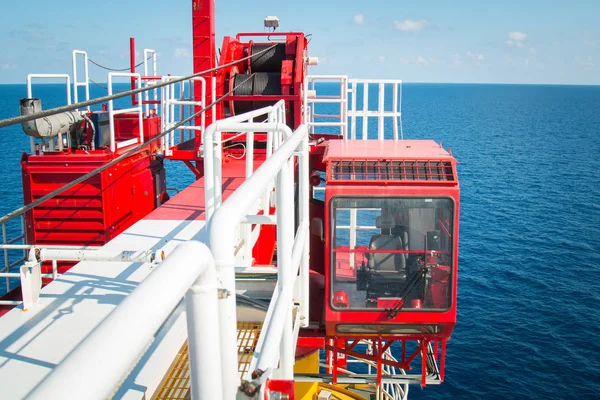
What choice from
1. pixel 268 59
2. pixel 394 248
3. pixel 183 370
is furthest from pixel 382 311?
pixel 268 59

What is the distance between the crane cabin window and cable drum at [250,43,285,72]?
6.57m

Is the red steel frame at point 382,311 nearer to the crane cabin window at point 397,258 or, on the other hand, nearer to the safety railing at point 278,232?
the crane cabin window at point 397,258

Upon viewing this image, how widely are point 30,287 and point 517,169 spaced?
159 feet

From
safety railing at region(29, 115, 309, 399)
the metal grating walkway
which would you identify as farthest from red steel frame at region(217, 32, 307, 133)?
safety railing at region(29, 115, 309, 399)

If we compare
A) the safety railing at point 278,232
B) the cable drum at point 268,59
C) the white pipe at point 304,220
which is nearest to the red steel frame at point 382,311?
the safety railing at point 278,232

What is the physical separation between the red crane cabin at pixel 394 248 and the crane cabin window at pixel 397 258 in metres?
0.01

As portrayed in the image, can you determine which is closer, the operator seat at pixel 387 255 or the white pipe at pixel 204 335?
the white pipe at pixel 204 335

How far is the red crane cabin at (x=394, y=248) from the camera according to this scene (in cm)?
695

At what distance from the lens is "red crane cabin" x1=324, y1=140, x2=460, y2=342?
695 centimetres

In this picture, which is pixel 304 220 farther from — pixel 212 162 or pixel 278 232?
pixel 278 232

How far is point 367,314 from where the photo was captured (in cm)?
720

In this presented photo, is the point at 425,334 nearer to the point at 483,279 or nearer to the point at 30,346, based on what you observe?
the point at 30,346

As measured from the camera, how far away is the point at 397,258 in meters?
7.05

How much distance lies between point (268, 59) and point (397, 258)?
717 centimetres
